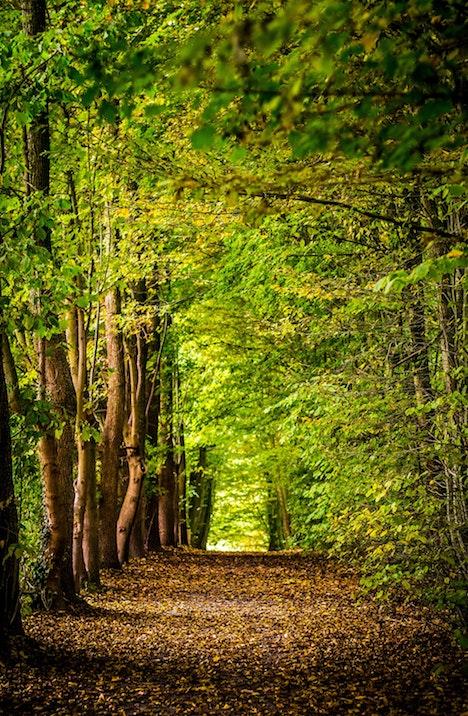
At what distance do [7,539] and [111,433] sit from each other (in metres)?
7.75

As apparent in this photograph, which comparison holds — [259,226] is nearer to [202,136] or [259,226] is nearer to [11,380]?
[11,380]

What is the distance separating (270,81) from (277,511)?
108 ft

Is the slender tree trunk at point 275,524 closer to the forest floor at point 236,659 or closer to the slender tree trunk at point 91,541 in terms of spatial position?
the slender tree trunk at point 91,541

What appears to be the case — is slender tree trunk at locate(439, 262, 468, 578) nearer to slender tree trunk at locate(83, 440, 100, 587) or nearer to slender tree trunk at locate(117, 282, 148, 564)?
slender tree trunk at locate(83, 440, 100, 587)

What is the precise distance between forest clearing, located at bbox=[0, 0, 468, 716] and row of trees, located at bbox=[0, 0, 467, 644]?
4 cm

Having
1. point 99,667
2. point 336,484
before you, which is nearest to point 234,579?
point 336,484

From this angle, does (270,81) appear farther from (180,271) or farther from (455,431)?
(180,271)

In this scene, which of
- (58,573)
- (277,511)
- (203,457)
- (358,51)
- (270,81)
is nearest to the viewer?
(270,81)

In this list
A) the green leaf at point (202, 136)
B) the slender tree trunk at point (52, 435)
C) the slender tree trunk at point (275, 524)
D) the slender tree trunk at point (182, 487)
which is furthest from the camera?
the slender tree trunk at point (275, 524)

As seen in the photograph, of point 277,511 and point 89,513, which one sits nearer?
point 89,513

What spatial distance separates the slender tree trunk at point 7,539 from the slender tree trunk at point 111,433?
6.83 m

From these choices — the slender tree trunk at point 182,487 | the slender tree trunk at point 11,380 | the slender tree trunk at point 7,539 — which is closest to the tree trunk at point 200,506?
the slender tree trunk at point 182,487

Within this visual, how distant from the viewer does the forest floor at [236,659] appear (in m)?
5.88

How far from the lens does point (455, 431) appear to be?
7.13 m
